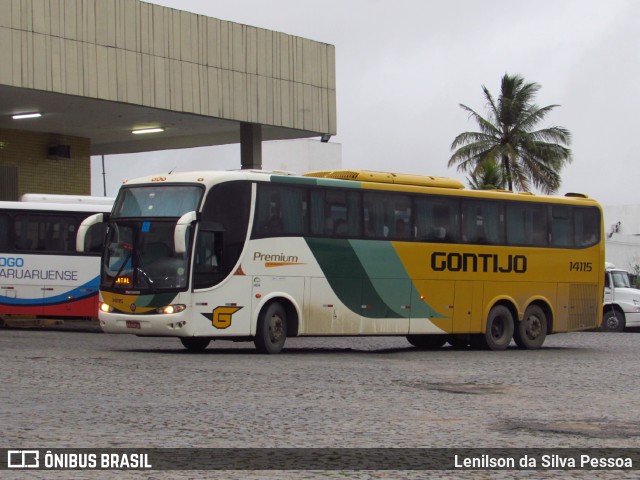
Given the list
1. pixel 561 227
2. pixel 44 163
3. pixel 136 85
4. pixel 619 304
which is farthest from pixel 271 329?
pixel 619 304

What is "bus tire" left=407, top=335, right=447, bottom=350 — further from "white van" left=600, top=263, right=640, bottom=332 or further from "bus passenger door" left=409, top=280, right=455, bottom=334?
"white van" left=600, top=263, right=640, bottom=332

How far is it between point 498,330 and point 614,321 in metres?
16.1

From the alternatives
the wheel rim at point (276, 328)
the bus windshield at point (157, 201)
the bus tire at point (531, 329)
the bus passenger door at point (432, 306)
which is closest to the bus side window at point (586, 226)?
the bus tire at point (531, 329)

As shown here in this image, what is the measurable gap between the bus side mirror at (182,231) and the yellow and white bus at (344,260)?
0.08 ft

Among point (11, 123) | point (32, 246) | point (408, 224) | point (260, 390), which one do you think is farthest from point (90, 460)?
point (11, 123)

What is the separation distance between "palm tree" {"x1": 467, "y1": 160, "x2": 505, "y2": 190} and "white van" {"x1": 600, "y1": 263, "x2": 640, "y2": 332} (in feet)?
67.1

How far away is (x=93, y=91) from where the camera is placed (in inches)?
1203

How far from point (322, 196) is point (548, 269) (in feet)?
20.3

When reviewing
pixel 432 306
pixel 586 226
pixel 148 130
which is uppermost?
pixel 148 130

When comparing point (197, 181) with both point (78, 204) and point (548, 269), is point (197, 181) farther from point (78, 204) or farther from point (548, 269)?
point (78, 204)

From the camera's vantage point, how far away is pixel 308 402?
41.9 ft

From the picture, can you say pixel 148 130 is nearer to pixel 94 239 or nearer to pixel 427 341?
pixel 94 239

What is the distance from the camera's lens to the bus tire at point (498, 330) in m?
24.6

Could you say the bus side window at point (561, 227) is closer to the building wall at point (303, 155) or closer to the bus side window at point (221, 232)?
the bus side window at point (221, 232)
